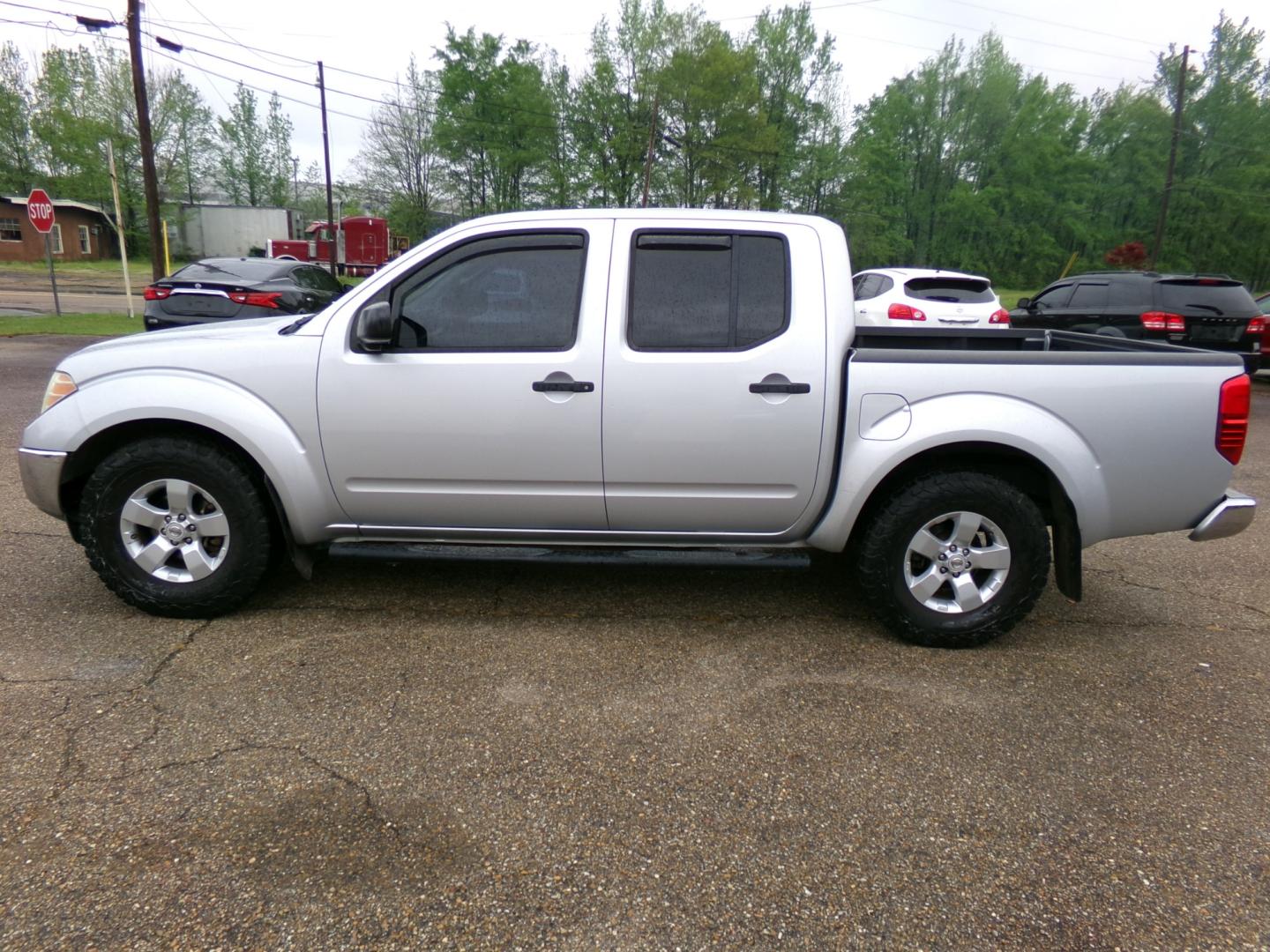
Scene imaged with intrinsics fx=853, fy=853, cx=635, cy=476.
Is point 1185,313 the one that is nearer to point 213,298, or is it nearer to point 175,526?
point 175,526

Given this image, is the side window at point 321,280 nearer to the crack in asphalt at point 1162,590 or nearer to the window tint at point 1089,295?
the window tint at point 1089,295

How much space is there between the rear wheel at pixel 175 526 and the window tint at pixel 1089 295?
11.4 m

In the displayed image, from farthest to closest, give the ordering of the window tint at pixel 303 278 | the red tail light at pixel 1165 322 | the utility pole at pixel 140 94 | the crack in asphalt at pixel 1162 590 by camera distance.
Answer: the utility pole at pixel 140 94
the window tint at pixel 303 278
the red tail light at pixel 1165 322
the crack in asphalt at pixel 1162 590

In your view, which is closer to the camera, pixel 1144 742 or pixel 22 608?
pixel 1144 742

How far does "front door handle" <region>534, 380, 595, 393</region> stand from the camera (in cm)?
366

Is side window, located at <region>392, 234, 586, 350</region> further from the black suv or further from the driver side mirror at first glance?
the black suv

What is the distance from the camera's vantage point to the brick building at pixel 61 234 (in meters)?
42.8

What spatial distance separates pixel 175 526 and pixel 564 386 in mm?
1883

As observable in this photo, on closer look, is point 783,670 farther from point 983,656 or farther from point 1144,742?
point 1144,742

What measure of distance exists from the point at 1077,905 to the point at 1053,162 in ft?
198

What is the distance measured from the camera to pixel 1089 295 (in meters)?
11.8

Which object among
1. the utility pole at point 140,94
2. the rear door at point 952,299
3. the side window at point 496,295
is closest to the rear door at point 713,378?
the side window at point 496,295

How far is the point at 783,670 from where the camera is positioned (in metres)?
3.60

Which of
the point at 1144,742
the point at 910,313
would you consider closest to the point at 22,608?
the point at 1144,742
